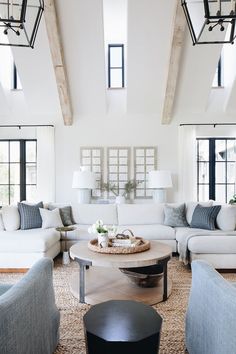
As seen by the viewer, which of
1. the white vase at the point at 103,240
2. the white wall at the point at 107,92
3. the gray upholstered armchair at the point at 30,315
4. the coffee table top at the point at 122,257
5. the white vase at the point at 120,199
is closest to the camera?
the gray upholstered armchair at the point at 30,315

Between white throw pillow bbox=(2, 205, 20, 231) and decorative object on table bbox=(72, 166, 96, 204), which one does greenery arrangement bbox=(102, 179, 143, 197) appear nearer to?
decorative object on table bbox=(72, 166, 96, 204)

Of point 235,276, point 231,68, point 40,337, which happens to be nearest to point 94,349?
point 40,337

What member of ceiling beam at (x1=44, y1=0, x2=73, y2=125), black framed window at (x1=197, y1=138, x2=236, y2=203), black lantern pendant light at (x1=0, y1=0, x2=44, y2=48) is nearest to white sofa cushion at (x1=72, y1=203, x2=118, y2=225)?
ceiling beam at (x1=44, y1=0, x2=73, y2=125)

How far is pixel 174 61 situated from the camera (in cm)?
523

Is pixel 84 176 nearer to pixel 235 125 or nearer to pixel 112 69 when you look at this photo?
pixel 112 69

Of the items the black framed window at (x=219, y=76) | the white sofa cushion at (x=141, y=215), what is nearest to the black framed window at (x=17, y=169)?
the white sofa cushion at (x=141, y=215)

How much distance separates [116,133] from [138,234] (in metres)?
2.60

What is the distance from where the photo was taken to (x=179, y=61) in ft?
17.5

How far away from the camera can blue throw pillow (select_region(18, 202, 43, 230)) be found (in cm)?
477

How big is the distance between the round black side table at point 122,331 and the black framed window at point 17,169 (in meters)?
5.15

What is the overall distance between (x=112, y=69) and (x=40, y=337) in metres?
5.70

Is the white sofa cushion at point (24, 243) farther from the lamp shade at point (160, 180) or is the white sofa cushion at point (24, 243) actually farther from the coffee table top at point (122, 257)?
the lamp shade at point (160, 180)

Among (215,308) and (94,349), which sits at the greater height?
(215,308)

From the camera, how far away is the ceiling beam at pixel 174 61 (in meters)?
4.53
